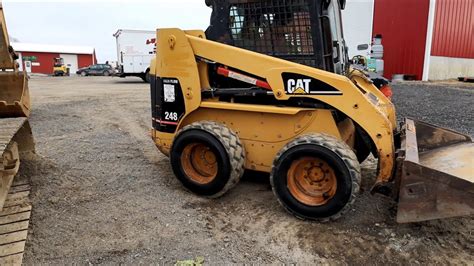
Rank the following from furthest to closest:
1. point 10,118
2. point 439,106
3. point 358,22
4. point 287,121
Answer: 1. point 358,22
2. point 439,106
3. point 10,118
4. point 287,121

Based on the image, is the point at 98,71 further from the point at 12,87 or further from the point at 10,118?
the point at 10,118

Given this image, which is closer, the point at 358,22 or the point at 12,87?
the point at 12,87

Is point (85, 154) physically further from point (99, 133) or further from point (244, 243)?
point (244, 243)

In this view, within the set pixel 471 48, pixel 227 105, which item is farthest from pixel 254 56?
pixel 471 48

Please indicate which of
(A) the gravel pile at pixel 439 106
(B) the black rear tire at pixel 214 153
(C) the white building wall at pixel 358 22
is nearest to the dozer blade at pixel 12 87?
(B) the black rear tire at pixel 214 153

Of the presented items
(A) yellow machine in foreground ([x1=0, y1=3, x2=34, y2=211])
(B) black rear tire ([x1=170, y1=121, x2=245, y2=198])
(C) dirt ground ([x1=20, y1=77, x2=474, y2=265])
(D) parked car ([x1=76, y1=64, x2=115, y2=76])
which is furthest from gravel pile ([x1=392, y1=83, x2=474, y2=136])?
(D) parked car ([x1=76, y1=64, x2=115, y2=76])

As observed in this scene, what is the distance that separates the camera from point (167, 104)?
4.36 m

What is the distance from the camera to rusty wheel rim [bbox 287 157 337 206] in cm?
346

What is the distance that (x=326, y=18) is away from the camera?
3783 millimetres

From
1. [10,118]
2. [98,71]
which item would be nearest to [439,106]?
[10,118]

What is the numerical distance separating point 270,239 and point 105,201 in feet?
5.77

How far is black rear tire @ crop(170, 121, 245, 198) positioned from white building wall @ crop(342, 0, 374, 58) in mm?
16197

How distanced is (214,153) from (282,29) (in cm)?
143

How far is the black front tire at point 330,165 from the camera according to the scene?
328 centimetres
